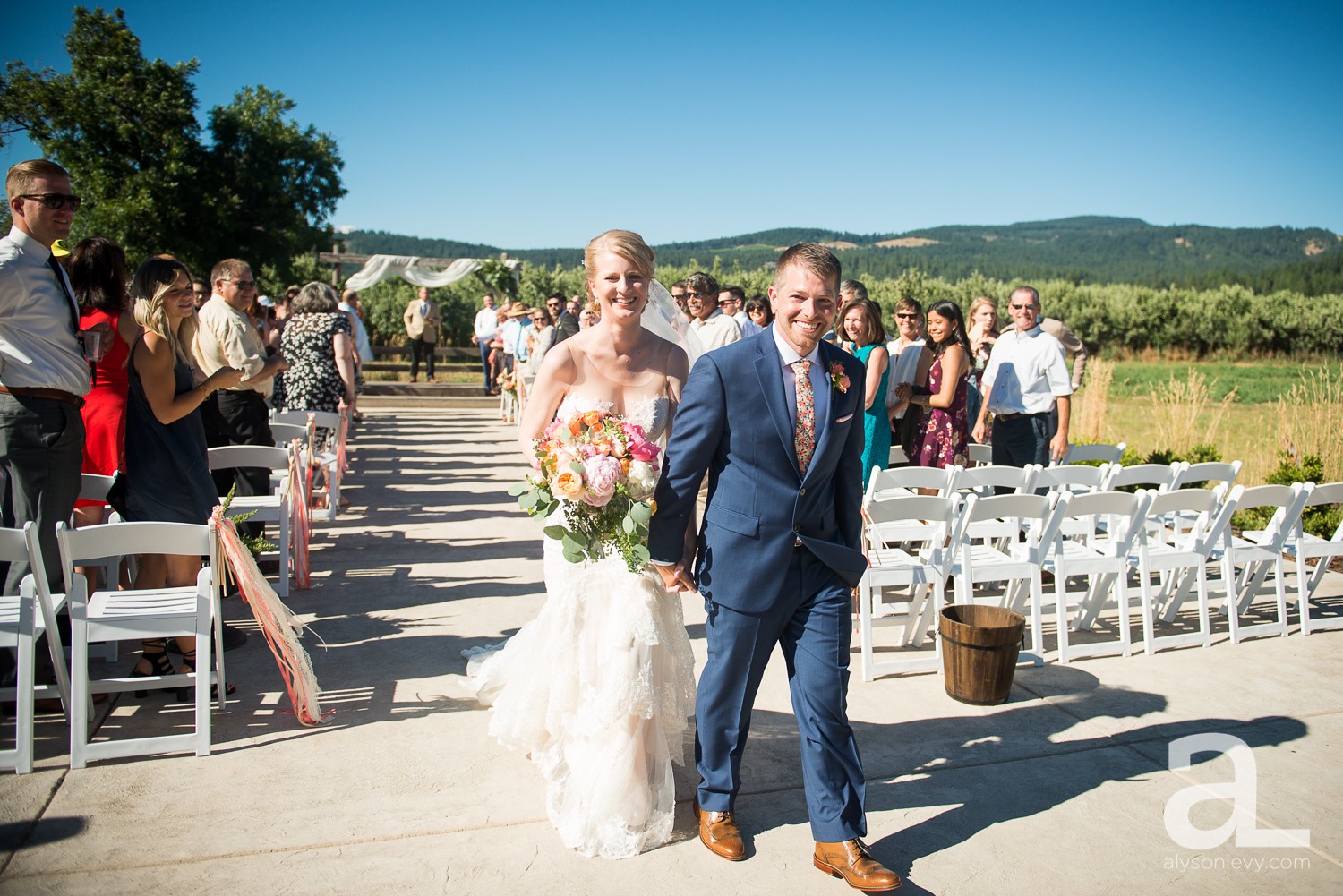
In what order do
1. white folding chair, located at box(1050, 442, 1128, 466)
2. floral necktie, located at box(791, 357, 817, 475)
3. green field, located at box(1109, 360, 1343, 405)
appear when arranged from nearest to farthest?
floral necktie, located at box(791, 357, 817, 475), white folding chair, located at box(1050, 442, 1128, 466), green field, located at box(1109, 360, 1343, 405)

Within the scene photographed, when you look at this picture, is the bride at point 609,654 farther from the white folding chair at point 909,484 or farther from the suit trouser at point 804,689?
the white folding chair at point 909,484

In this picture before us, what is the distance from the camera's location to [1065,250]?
10681 centimetres

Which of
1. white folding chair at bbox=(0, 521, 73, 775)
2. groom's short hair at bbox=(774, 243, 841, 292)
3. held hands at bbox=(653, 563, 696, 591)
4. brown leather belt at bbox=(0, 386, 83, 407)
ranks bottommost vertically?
white folding chair at bbox=(0, 521, 73, 775)

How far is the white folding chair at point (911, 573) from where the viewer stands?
16.2 ft

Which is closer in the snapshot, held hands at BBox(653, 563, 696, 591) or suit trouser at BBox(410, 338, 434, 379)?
held hands at BBox(653, 563, 696, 591)

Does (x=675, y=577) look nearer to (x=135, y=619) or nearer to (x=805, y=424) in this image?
(x=805, y=424)

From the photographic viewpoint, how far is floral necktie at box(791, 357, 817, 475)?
10.3 feet

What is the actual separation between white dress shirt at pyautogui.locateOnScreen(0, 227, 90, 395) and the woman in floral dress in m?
5.68

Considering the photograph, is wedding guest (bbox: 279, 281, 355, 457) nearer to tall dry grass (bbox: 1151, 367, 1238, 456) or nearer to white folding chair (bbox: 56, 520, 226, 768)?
white folding chair (bbox: 56, 520, 226, 768)

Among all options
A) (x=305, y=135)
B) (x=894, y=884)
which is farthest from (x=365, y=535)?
(x=305, y=135)

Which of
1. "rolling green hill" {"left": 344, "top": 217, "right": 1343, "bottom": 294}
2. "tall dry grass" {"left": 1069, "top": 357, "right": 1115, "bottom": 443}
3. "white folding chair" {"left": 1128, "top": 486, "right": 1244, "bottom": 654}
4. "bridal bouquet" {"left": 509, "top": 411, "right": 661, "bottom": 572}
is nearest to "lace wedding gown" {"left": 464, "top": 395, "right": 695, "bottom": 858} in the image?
"bridal bouquet" {"left": 509, "top": 411, "right": 661, "bottom": 572}

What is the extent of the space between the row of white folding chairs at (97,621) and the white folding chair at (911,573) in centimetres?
321

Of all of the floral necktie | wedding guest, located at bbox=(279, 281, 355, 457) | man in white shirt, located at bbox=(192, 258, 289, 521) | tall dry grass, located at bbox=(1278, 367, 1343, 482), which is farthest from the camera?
tall dry grass, located at bbox=(1278, 367, 1343, 482)

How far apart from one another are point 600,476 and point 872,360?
361cm
